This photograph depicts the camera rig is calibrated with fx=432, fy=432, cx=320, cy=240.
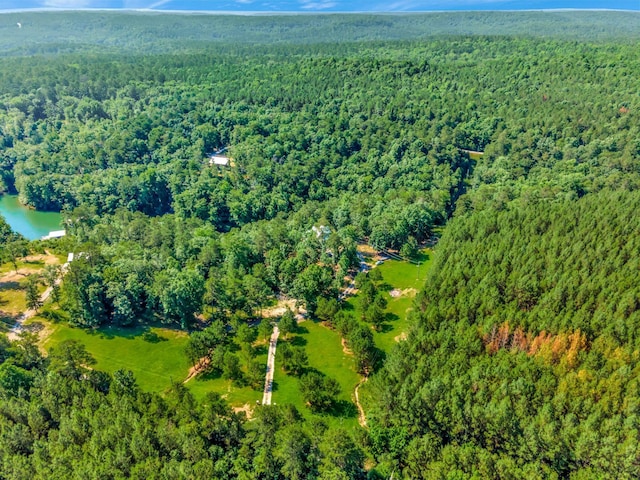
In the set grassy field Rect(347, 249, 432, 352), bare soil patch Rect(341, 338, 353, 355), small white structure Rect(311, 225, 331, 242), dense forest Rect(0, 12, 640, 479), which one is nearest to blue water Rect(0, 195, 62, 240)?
dense forest Rect(0, 12, 640, 479)

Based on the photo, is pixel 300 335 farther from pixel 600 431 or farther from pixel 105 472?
pixel 600 431

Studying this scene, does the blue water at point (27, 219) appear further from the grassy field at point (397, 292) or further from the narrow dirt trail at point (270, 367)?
the grassy field at point (397, 292)

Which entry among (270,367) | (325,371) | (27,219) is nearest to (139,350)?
(270,367)

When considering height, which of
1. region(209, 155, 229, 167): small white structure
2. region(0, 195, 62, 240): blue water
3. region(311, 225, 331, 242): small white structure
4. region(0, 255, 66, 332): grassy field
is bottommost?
region(0, 195, 62, 240): blue water

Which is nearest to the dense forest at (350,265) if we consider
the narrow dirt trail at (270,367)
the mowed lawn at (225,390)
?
the mowed lawn at (225,390)

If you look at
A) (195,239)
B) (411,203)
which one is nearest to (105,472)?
(195,239)

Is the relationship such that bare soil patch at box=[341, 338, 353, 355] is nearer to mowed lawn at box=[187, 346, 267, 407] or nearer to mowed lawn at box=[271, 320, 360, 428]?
mowed lawn at box=[271, 320, 360, 428]

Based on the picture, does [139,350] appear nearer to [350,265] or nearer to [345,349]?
[345,349]
